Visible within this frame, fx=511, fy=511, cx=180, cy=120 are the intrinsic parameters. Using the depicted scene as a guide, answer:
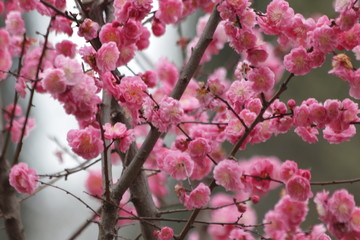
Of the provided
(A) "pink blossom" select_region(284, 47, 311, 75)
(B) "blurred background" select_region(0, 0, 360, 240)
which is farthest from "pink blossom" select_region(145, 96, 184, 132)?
(B) "blurred background" select_region(0, 0, 360, 240)

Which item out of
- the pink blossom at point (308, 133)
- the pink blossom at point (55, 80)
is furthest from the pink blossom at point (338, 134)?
the pink blossom at point (55, 80)

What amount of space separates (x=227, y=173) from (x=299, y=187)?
0.66 feet

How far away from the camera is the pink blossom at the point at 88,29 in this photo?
1133mm

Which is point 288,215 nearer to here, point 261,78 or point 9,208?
point 261,78

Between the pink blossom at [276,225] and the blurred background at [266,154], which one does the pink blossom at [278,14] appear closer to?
the pink blossom at [276,225]

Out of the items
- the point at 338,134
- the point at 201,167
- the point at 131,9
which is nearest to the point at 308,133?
the point at 338,134

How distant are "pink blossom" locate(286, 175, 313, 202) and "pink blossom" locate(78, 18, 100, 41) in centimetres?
57

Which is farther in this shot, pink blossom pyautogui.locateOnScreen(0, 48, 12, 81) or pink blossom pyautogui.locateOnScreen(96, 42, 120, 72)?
pink blossom pyautogui.locateOnScreen(0, 48, 12, 81)

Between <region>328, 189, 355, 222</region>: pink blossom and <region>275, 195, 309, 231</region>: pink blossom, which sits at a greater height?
<region>275, 195, 309, 231</region>: pink blossom

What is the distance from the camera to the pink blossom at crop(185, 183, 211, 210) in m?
1.14

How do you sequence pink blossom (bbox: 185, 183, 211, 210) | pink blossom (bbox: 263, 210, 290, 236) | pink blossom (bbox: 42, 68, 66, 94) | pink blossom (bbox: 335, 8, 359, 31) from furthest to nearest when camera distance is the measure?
pink blossom (bbox: 263, 210, 290, 236), pink blossom (bbox: 185, 183, 211, 210), pink blossom (bbox: 335, 8, 359, 31), pink blossom (bbox: 42, 68, 66, 94)

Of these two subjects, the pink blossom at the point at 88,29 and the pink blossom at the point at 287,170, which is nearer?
the pink blossom at the point at 88,29

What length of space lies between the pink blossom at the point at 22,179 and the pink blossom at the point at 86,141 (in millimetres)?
307

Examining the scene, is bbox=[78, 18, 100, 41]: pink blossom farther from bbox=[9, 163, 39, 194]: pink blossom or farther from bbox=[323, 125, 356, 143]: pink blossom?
bbox=[323, 125, 356, 143]: pink blossom
